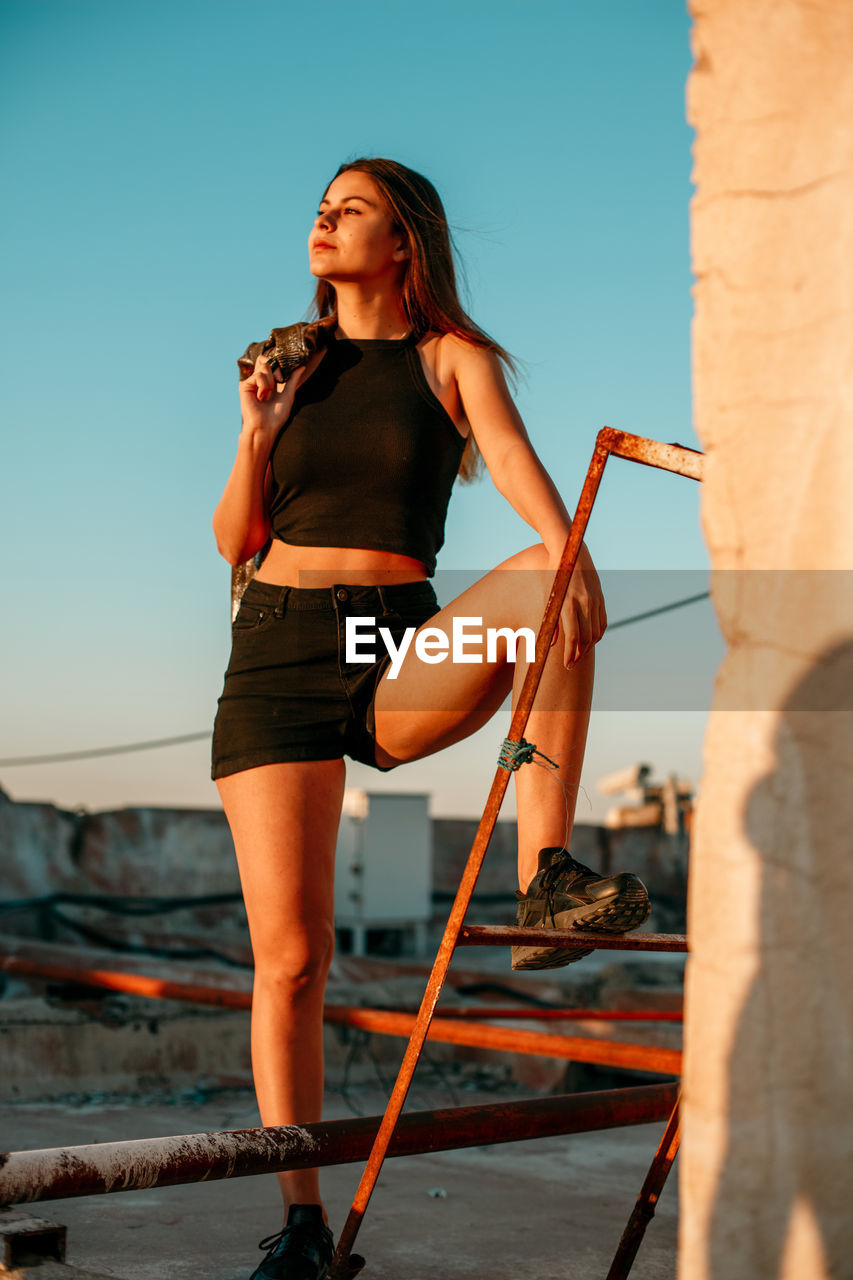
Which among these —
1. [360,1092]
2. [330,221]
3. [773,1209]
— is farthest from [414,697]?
[360,1092]

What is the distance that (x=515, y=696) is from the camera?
217 cm

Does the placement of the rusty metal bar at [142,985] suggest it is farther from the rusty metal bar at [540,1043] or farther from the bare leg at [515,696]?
the bare leg at [515,696]

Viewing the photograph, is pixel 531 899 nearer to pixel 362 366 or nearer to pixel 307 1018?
pixel 307 1018

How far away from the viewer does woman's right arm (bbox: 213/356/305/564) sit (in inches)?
101

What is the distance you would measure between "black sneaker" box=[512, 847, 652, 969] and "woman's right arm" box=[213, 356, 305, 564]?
0.94m

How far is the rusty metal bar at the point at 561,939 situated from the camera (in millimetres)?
1956

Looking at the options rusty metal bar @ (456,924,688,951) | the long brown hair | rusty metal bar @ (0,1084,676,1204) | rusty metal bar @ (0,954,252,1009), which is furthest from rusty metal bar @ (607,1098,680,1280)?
rusty metal bar @ (0,954,252,1009)

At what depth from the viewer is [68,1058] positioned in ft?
17.7

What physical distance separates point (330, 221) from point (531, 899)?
1473 millimetres

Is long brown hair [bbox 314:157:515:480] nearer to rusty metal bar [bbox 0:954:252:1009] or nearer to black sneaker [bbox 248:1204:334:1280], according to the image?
black sneaker [bbox 248:1204:334:1280]

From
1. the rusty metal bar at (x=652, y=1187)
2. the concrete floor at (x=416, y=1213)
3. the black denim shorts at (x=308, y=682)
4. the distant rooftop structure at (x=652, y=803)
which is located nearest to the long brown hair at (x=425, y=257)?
the black denim shorts at (x=308, y=682)

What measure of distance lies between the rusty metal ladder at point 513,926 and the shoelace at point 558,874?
0.26 feet

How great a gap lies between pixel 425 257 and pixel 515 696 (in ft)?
3.50

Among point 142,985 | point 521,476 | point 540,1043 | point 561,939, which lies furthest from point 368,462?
point 142,985
